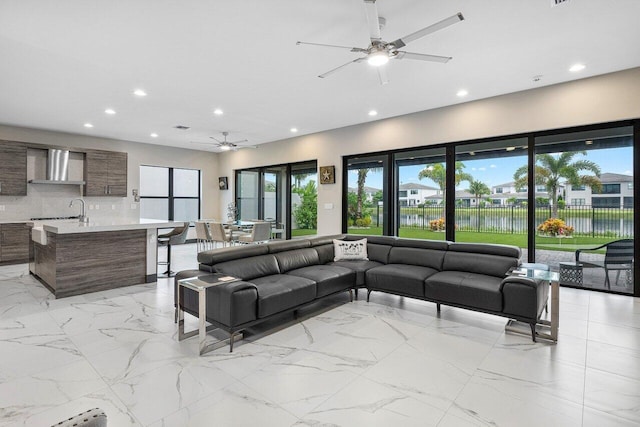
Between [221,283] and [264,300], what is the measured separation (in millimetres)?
433

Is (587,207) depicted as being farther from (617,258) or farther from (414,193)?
(414,193)

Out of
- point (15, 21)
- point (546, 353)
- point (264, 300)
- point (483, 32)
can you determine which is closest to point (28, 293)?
point (15, 21)

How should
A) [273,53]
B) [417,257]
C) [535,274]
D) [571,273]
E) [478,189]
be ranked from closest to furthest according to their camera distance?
1. [535,274]
2. [273,53]
3. [417,257]
4. [571,273]
5. [478,189]

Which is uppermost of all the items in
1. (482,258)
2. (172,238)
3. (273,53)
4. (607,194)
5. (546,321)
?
(273,53)

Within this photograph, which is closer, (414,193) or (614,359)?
(614,359)

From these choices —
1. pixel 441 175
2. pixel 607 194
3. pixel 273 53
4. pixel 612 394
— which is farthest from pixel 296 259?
pixel 607 194

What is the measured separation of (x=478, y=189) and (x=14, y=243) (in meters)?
9.30

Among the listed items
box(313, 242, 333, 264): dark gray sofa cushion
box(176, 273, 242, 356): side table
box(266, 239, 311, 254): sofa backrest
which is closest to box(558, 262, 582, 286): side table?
box(313, 242, 333, 264): dark gray sofa cushion

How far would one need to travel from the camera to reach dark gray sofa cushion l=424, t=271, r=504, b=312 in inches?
131

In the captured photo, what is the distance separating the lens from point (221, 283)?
3.00 metres

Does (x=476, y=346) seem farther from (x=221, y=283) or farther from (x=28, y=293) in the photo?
(x=28, y=293)

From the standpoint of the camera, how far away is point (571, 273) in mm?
5070

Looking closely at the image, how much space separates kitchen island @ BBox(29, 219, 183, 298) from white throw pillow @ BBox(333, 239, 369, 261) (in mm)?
2768

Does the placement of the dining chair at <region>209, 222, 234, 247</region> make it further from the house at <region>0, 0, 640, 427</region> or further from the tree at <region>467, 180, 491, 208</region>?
the tree at <region>467, 180, 491, 208</region>
